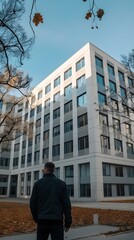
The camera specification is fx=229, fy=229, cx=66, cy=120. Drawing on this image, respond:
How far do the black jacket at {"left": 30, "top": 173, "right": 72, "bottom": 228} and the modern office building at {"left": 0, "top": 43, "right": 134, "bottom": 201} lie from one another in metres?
23.7

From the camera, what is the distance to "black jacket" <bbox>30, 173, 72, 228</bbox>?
3465 mm

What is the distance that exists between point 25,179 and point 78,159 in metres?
19.2

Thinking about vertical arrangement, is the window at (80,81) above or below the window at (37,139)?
above

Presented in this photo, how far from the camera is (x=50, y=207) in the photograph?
3.49m

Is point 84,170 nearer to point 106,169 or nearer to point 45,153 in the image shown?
point 106,169

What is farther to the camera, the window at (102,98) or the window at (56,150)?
the window at (56,150)

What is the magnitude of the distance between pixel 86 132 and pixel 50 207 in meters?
31.3

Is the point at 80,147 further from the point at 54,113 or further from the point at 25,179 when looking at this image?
the point at 25,179

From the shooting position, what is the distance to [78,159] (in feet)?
115

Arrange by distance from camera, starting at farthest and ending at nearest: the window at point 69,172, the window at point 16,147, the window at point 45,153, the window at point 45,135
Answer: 1. the window at point 16,147
2. the window at point 45,135
3. the window at point 45,153
4. the window at point 69,172

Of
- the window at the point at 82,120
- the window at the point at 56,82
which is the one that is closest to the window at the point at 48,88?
the window at the point at 56,82

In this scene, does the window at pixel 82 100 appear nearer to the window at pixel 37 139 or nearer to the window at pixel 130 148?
the window at pixel 130 148

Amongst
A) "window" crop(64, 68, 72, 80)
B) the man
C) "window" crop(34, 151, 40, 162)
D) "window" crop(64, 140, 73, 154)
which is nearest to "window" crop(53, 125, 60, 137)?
"window" crop(64, 140, 73, 154)

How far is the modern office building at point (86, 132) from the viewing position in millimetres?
33250
